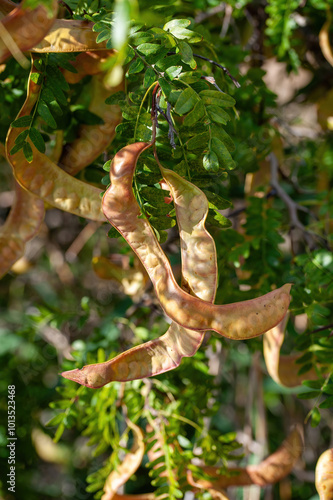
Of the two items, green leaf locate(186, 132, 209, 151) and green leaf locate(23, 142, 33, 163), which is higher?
green leaf locate(186, 132, 209, 151)

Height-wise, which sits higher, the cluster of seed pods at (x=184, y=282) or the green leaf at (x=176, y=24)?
the green leaf at (x=176, y=24)

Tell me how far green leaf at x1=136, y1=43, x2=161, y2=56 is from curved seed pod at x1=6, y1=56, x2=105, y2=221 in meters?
0.17

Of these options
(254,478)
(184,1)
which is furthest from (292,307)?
(184,1)

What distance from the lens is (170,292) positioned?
0.51 m

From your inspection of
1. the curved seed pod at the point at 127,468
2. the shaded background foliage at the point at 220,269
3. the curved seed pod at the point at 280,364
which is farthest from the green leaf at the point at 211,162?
the curved seed pod at the point at 127,468

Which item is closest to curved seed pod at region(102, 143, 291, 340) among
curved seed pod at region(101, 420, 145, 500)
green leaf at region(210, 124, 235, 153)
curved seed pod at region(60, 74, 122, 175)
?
green leaf at region(210, 124, 235, 153)

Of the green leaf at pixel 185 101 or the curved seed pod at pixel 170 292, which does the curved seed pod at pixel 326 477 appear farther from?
the green leaf at pixel 185 101

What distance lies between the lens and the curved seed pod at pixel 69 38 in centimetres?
58

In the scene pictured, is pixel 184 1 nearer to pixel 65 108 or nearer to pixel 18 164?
pixel 65 108

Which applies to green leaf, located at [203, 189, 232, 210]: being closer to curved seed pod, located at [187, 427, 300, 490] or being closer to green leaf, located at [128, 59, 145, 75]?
green leaf, located at [128, 59, 145, 75]

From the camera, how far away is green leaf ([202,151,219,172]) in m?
0.57

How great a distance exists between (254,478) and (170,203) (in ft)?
2.31

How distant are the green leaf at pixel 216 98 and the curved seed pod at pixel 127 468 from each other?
24.8 inches

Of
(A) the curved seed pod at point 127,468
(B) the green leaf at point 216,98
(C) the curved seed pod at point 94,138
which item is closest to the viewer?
(B) the green leaf at point 216,98
